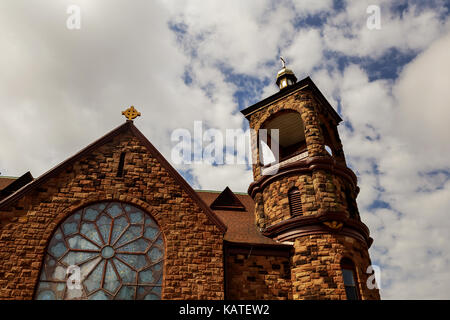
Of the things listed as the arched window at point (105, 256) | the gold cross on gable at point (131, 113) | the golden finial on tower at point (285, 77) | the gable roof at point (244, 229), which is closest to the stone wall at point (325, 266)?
the gable roof at point (244, 229)

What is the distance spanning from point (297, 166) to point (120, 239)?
8.26 meters

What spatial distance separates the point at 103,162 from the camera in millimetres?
12383

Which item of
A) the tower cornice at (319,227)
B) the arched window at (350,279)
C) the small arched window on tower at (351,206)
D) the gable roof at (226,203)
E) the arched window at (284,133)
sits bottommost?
the arched window at (350,279)

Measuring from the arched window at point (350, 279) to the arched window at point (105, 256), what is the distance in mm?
6764

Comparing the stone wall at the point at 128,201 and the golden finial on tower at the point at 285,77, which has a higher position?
the golden finial on tower at the point at 285,77

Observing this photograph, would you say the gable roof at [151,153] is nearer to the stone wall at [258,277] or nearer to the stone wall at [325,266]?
the stone wall at [258,277]

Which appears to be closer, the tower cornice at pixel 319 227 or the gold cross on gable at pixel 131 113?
the tower cornice at pixel 319 227

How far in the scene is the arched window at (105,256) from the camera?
10008 mm

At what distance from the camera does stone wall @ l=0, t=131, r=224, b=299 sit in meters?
10.1

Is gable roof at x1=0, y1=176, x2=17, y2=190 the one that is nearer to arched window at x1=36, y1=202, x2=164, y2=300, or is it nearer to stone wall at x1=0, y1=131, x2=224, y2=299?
stone wall at x1=0, y1=131, x2=224, y2=299

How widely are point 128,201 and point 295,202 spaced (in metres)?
7.16

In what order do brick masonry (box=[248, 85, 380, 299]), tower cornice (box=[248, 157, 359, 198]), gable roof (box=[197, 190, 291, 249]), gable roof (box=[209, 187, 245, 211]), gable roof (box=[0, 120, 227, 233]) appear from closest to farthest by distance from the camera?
gable roof (box=[0, 120, 227, 233]) < brick masonry (box=[248, 85, 380, 299]) < gable roof (box=[197, 190, 291, 249]) < tower cornice (box=[248, 157, 359, 198]) < gable roof (box=[209, 187, 245, 211])

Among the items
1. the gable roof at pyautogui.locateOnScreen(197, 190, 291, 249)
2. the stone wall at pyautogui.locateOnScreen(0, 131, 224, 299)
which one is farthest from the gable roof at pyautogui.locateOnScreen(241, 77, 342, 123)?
the stone wall at pyautogui.locateOnScreen(0, 131, 224, 299)
